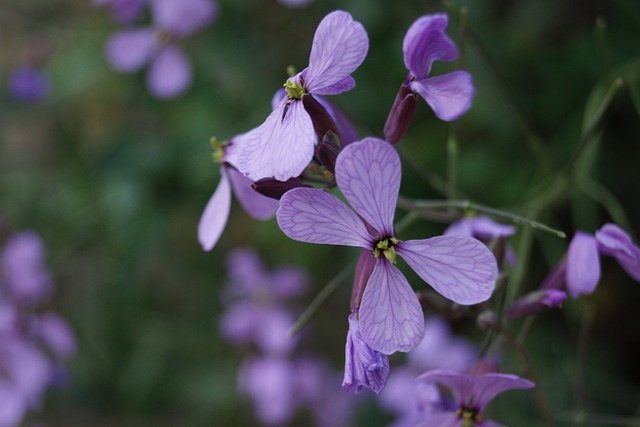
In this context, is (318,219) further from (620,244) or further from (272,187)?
(620,244)

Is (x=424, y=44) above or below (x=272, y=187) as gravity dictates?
above

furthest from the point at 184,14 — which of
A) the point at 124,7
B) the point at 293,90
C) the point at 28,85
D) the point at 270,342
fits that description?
the point at 293,90

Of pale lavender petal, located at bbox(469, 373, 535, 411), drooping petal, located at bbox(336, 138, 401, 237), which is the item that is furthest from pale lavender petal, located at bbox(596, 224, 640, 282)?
drooping petal, located at bbox(336, 138, 401, 237)

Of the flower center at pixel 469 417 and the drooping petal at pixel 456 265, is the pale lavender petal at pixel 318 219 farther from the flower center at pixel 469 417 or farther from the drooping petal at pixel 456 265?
the flower center at pixel 469 417

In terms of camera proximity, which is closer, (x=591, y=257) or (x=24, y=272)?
(x=591, y=257)

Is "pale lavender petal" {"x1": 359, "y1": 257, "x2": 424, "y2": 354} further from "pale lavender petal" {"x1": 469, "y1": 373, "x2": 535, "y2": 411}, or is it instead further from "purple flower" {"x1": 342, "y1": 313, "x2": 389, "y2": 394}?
"pale lavender petal" {"x1": 469, "y1": 373, "x2": 535, "y2": 411}

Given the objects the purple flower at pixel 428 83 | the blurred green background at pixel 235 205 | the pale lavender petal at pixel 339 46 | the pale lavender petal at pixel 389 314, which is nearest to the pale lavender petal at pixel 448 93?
the purple flower at pixel 428 83

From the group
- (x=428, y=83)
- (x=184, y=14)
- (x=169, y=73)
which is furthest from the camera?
(x=169, y=73)
